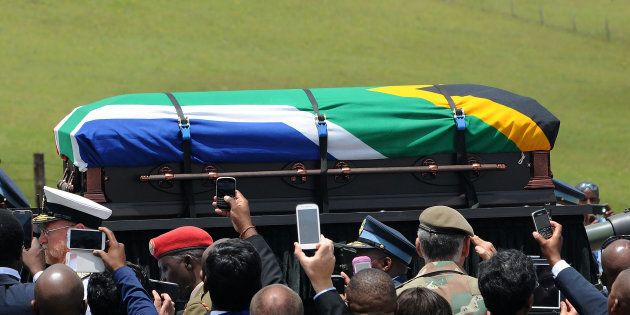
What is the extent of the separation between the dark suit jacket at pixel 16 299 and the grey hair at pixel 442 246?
1668mm

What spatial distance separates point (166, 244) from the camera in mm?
6398

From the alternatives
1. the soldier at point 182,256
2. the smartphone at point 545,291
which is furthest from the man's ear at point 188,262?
the smartphone at point 545,291

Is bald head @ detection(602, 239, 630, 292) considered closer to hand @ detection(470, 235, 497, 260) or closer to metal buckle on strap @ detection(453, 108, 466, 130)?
hand @ detection(470, 235, 497, 260)

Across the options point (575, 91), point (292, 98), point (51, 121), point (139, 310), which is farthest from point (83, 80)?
point (139, 310)

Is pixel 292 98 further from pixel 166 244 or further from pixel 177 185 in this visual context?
pixel 166 244

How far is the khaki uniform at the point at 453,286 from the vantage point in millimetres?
5223

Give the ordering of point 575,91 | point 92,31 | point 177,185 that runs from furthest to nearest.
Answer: point 92,31
point 575,91
point 177,185

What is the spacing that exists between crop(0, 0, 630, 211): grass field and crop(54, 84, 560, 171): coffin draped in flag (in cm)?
2400

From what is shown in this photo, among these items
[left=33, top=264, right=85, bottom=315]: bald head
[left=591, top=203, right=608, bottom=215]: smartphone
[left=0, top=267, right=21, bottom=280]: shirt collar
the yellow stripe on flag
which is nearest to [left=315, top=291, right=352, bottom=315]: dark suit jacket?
[left=33, top=264, right=85, bottom=315]: bald head

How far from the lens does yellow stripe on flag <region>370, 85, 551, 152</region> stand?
8430mm

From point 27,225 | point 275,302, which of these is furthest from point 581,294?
point 27,225

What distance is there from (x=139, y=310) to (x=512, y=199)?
4.20 metres

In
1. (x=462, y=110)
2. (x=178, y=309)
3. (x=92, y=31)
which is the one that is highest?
(x=92, y=31)

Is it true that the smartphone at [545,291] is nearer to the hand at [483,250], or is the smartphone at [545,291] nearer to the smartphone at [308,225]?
the hand at [483,250]
